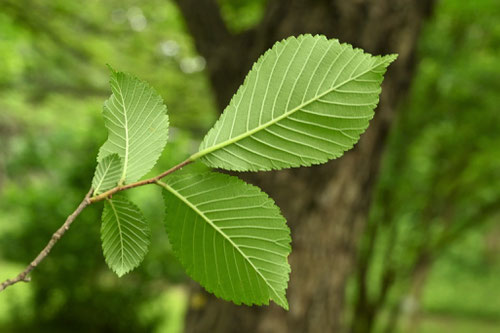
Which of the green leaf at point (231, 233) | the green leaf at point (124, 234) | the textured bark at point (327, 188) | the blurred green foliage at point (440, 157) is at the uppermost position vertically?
the blurred green foliage at point (440, 157)

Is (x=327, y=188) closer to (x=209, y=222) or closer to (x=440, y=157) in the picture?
(x=209, y=222)

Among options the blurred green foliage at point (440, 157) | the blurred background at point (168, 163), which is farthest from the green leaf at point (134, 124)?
the blurred background at point (168, 163)

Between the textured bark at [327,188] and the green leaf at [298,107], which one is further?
the textured bark at [327,188]

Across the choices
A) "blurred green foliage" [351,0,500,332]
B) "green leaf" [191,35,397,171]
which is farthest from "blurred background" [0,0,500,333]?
"green leaf" [191,35,397,171]

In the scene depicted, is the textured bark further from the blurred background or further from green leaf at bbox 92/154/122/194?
the blurred background

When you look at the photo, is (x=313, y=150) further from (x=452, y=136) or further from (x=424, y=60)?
(x=452, y=136)

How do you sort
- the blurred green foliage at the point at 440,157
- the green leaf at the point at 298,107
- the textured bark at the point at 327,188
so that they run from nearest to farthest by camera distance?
the green leaf at the point at 298,107 < the textured bark at the point at 327,188 < the blurred green foliage at the point at 440,157

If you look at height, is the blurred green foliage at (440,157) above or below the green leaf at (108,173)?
above

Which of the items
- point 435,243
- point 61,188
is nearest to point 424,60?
point 435,243

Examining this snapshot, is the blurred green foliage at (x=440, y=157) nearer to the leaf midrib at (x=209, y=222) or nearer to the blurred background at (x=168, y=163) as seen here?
the blurred background at (x=168, y=163)
